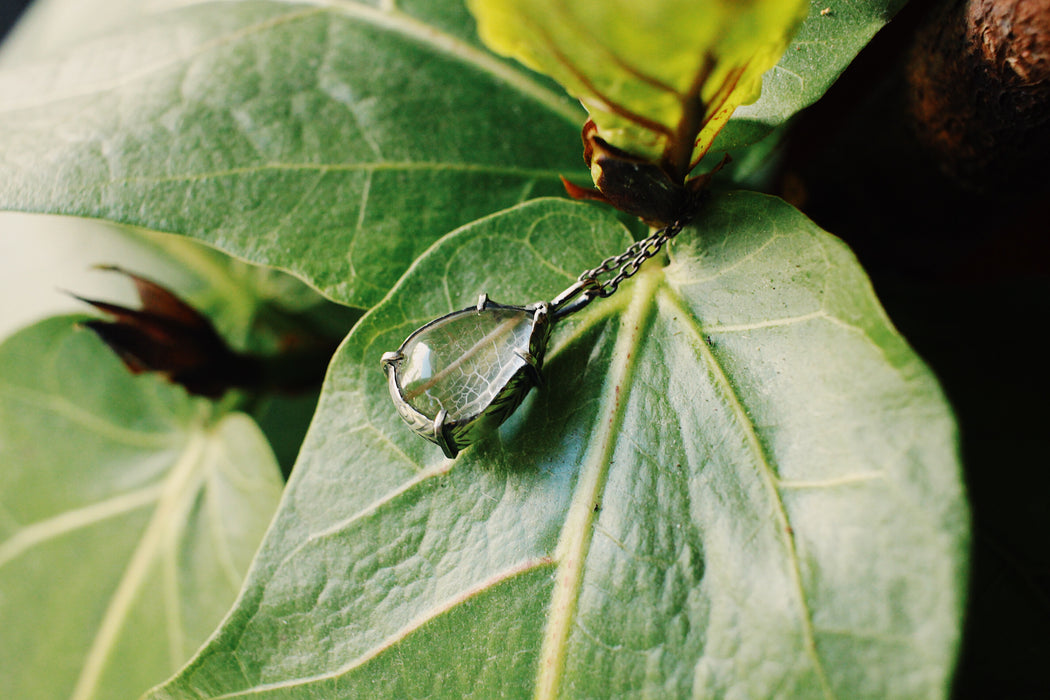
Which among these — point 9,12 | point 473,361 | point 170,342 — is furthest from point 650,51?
point 9,12

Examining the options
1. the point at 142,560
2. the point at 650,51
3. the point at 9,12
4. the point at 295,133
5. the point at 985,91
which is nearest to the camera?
the point at 650,51

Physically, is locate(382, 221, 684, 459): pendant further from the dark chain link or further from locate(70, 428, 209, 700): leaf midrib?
locate(70, 428, 209, 700): leaf midrib

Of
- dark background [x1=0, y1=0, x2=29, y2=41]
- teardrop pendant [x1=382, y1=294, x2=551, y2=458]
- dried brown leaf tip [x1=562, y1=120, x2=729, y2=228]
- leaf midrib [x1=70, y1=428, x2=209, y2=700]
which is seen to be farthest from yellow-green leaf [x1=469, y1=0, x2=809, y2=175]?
dark background [x1=0, y1=0, x2=29, y2=41]

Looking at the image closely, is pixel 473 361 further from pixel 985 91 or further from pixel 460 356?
pixel 985 91

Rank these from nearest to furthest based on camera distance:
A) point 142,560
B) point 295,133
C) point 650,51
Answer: point 650,51, point 295,133, point 142,560

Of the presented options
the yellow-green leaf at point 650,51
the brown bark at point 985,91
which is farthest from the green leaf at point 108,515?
the brown bark at point 985,91

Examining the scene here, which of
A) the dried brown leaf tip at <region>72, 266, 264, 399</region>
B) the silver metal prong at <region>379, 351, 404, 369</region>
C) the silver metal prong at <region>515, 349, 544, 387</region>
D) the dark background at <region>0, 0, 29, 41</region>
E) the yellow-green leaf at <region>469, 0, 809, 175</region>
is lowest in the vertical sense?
the silver metal prong at <region>379, 351, 404, 369</region>

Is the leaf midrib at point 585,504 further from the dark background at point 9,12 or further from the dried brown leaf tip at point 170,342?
the dark background at point 9,12
